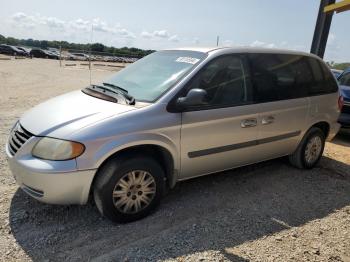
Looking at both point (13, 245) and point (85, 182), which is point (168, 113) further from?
point (13, 245)

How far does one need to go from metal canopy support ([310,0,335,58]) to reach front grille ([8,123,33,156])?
28.2 feet

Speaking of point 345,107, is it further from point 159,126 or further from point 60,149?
point 60,149

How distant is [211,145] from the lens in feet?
13.2

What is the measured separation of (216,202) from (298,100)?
1956 millimetres

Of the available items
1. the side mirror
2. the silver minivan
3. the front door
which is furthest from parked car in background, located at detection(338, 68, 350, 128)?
the side mirror

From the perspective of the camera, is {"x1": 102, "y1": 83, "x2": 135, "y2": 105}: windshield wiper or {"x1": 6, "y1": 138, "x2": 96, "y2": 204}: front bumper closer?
{"x1": 6, "y1": 138, "x2": 96, "y2": 204}: front bumper

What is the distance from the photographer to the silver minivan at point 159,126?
126 inches

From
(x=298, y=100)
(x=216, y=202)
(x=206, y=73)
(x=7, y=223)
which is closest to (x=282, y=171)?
(x=298, y=100)

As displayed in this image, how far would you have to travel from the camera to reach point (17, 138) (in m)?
3.49

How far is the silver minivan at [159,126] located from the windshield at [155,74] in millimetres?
15

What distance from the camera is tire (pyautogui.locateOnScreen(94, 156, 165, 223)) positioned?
3328mm

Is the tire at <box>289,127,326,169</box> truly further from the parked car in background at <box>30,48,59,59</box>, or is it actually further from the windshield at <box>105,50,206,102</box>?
the parked car in background at <box>30,48,59,59</box>

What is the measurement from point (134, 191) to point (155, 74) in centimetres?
144

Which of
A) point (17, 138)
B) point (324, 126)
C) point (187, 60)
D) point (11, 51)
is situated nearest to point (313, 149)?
point (324, 126)
